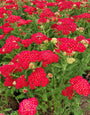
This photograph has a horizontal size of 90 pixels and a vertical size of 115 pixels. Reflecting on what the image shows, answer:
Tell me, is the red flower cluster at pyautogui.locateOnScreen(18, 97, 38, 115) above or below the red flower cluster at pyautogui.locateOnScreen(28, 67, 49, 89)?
below

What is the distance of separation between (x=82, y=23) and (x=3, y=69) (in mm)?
2684

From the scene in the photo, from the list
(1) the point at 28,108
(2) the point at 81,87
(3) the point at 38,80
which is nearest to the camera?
(1) the point at 28,108

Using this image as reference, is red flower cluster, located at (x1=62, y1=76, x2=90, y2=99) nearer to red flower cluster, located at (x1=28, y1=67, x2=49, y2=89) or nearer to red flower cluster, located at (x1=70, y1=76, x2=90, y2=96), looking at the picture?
red flower cluster, located at (x1=70, y1=76, x2=90, y2=96)

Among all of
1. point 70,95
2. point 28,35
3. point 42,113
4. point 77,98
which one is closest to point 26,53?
point 70,95

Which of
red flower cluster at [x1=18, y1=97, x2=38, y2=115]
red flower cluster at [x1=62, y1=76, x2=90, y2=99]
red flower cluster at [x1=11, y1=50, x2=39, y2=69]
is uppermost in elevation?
red flower cluster at [x1=11, y1=50, x2=39, y2=69]

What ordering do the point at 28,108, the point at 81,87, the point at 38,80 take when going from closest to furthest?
the point at 28,108 < the point at 81,87 < the point at 38,80

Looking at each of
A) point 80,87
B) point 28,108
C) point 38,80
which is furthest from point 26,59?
point 80,87

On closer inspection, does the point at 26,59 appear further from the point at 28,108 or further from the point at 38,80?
the point at 28,108

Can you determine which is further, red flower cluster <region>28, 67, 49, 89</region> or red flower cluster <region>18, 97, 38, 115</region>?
red flower cluster <region>28, 67, 49, 89</region>

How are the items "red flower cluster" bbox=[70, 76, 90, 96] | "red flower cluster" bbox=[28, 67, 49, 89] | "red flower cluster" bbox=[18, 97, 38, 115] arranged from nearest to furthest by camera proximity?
1. "red flower cluster" bbox=[18, 97, 38, 115]
2. "red flower cluster" bbox=[70, 76, 90, 96]
3. "red flower cluster" bbox=[28, 67, 49, 89]

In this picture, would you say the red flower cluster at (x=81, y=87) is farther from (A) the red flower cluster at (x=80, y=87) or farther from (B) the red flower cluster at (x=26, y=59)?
(B) the red flower cluster at (x=26, y=59)

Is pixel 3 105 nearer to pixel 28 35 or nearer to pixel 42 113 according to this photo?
pixel 42 113

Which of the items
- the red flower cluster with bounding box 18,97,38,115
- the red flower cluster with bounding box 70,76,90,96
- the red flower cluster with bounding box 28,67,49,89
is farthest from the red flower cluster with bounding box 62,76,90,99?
the red flower cluster with bounding box 18,97,38,115

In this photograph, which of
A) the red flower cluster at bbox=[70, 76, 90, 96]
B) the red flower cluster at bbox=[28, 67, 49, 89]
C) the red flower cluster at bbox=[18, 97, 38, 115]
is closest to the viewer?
the red flower cluster at bbox=[18, 97, 38, 115]
